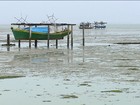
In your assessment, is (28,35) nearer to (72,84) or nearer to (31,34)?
(31,34)

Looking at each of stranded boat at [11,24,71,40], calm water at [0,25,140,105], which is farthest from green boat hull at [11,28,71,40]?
calm water at [0,25,140,105]

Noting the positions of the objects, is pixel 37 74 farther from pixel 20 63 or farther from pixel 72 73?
pixel 20 63

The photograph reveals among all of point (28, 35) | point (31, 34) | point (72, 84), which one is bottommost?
point (28, 35)

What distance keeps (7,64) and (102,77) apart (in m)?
9.11

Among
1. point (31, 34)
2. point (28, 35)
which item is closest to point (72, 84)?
point (31, 34)

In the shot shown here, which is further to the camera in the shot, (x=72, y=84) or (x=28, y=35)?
(x=28, y=35)

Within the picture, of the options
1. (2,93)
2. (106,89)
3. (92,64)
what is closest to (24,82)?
(2,93)

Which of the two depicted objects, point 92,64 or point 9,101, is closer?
point 9,101

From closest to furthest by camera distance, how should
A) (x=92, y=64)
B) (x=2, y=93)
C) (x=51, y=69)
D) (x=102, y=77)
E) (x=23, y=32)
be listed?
Result: 1. (x=2, y=93)
2. (x=102, y=77)
3. (x=51, y=69)
4. (x=92, y=64)
5. (x=23, y=32)

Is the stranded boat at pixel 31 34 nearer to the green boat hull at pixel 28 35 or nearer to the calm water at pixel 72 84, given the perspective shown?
the green boat hull at pixel 28 35

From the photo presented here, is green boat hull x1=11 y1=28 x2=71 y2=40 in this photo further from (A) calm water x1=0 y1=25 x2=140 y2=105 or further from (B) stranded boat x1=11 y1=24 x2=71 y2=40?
(A) calm water x1=0 y1=25 x2=140 y2=105

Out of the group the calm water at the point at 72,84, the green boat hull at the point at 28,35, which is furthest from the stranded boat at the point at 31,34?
the calm water at the point at 72,84

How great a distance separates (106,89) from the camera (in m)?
18.0

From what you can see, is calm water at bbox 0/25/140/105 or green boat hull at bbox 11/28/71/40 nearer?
calm water at bbox 0/25/140/105
